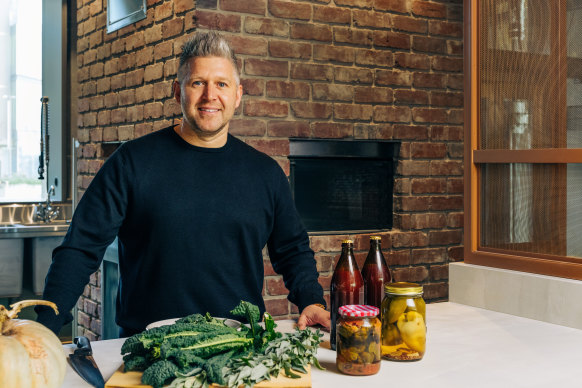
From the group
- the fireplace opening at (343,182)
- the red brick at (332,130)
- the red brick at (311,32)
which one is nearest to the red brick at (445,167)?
the fireplace opening at (343,182)

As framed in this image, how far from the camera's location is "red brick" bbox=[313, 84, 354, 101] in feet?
10.0

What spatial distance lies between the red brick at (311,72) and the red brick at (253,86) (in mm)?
170

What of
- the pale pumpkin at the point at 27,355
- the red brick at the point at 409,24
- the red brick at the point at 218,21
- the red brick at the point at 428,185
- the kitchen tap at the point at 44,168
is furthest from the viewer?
the kitchen tap at the point at 44,168

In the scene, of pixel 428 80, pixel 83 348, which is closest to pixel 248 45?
pixel 428 80

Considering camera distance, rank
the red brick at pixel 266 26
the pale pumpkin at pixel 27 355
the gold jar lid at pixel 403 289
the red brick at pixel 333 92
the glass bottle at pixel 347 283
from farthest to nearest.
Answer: the red brick at pixel 333 92 → the red brick at pixel 266 26 → the glass bottle at pixel 347 283 → the gold jar lid at pixel 403 289 → the pale pumpkin at pixel 27 355

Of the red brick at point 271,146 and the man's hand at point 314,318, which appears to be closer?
the man's hand at point 314,318

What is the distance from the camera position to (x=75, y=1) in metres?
4.21

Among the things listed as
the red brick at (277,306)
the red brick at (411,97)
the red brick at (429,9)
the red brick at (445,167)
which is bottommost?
the red brick at (277,306)

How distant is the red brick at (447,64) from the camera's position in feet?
11.3

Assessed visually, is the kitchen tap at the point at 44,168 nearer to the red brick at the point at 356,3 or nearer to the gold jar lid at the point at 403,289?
the red brick at the point at 356,3

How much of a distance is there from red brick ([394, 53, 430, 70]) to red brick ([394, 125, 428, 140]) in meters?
0.30

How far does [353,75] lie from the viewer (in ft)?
10.4

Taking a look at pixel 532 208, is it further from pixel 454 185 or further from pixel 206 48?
pixel 454 185

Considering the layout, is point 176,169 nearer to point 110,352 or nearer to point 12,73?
point 110,352
